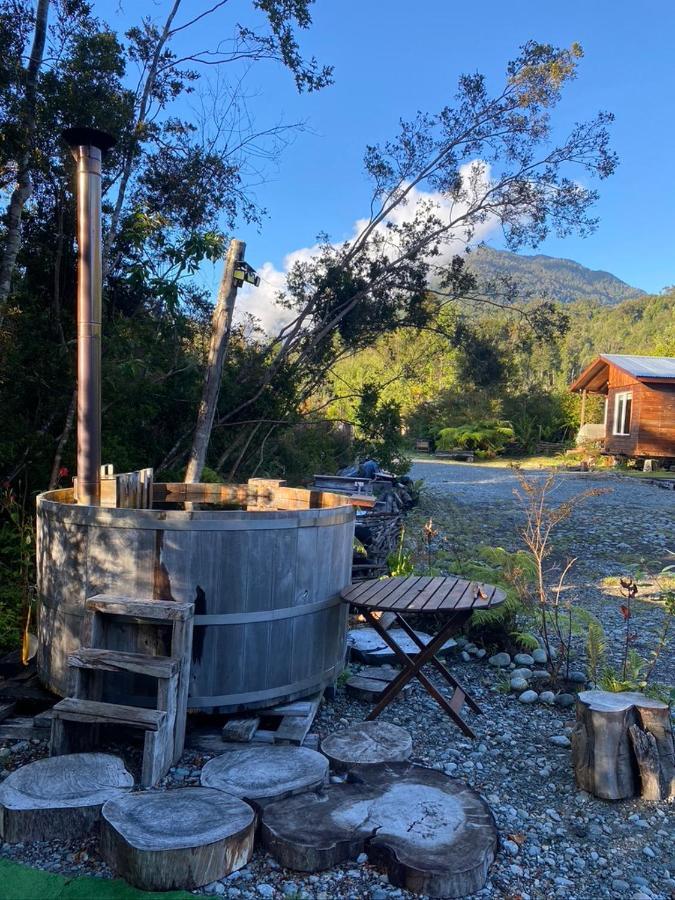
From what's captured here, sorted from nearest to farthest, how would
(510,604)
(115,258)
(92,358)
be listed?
(92,358) < (510,604) < (115,258)

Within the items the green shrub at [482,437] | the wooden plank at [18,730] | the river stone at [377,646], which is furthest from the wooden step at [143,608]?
the green shrub at [482,437]

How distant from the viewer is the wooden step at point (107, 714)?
3064mm

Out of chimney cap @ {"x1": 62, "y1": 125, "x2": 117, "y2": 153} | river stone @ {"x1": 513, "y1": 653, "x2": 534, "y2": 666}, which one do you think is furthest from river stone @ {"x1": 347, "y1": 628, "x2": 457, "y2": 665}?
chimney cap @ {"x1": 62, "y1": 125, "x2": 117, "y2": 153}

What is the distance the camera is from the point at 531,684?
15.6 feet

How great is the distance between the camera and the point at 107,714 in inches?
122

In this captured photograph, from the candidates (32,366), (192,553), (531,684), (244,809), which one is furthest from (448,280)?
(244,809)

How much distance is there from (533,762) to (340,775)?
1116 mm

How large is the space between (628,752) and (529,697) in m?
1.27

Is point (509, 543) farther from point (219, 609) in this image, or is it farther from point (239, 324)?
point (219, 609)

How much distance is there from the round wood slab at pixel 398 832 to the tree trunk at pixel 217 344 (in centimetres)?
428

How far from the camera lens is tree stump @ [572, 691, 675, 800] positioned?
3.20 metres

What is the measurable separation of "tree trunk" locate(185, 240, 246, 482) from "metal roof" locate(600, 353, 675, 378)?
18292 millimetres

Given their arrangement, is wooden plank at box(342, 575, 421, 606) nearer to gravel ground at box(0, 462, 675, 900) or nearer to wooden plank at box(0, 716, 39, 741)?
gravel ground at box(0, 462, 675, 900)

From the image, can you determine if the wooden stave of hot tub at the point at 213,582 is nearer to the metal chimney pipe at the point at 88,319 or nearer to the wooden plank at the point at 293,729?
the wooden plank at the point at 293,729
